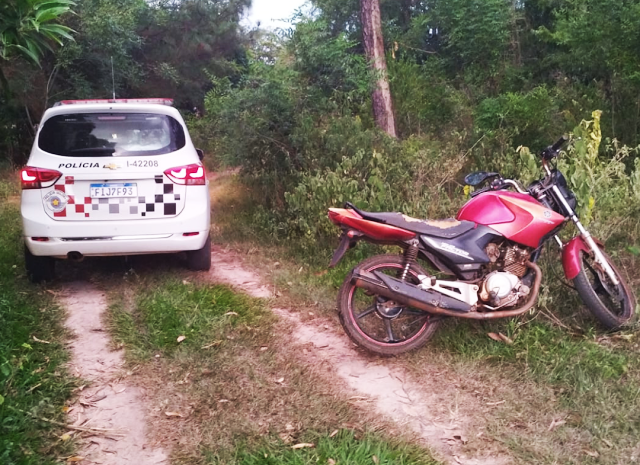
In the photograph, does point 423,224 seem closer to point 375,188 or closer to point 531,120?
point 375,188

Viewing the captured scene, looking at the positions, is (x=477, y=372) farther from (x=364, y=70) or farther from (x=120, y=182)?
(x=364, y=70)

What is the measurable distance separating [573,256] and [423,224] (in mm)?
1111

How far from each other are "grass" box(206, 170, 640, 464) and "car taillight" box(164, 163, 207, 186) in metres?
1.32

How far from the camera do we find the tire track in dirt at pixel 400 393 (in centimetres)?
316

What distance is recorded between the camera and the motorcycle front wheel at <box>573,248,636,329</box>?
4.12 m

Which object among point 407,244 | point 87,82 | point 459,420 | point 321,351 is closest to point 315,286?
point 321,351

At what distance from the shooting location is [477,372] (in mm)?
3836

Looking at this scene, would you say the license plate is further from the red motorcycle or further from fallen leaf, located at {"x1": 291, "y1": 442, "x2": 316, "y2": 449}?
fallen leaf, located at {"x1": 291, "y1": 442, "x2": 316, "y2": 449}

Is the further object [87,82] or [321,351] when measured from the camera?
[87,82]

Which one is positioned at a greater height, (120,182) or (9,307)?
(120,182)

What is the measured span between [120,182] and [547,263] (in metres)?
3.53

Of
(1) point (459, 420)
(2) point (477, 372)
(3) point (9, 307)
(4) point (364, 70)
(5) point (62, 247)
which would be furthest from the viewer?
(4) point (364, 70)

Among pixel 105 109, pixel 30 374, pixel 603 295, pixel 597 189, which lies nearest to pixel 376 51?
pixel 597 189

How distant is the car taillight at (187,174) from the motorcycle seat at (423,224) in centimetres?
175
